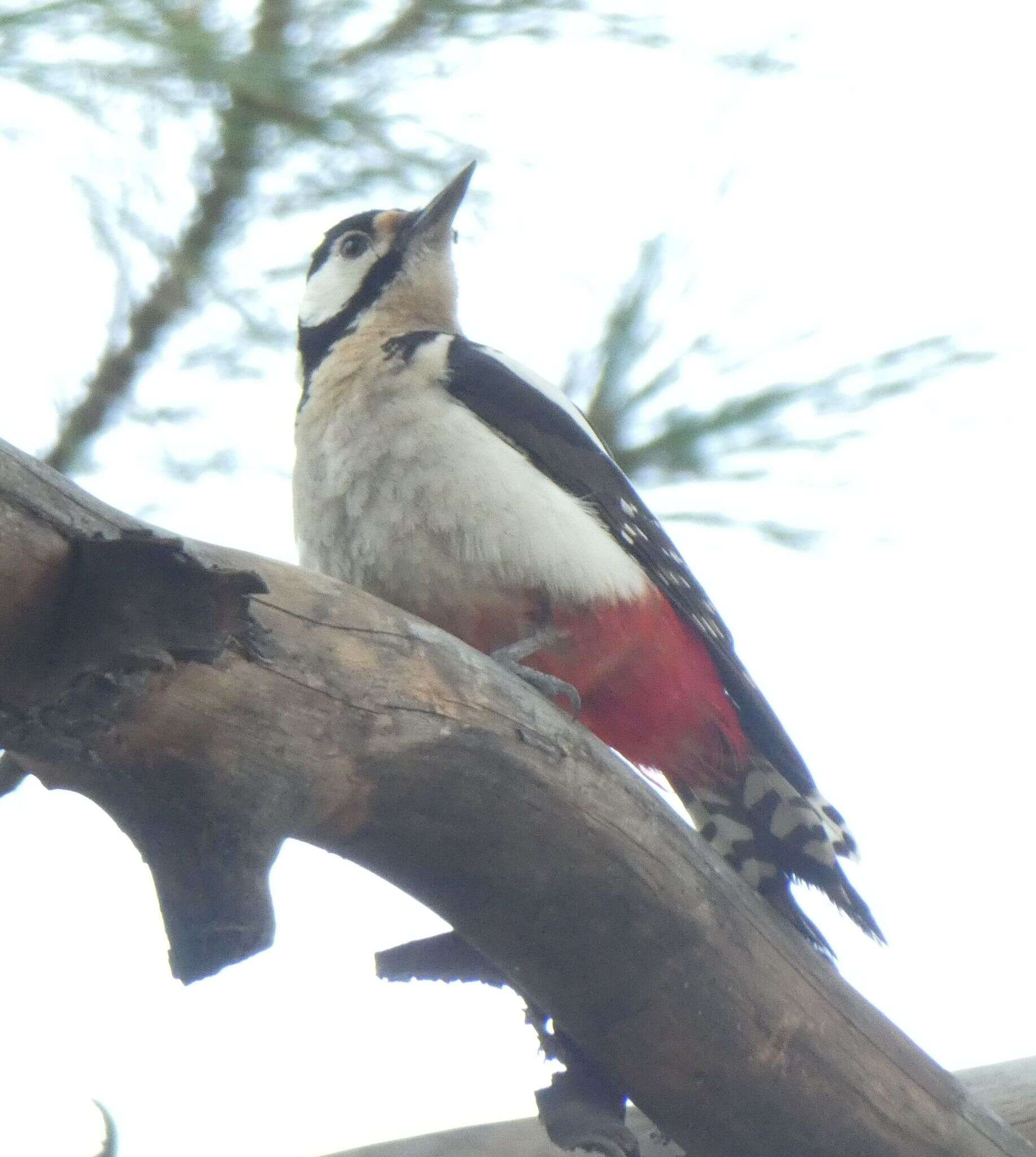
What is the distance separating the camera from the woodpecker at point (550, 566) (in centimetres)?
308

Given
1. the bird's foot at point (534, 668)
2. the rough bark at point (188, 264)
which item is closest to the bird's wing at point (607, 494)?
the bird's foot at point (534, 668)

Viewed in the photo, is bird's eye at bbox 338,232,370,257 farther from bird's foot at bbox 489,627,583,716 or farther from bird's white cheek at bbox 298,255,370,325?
bird's foot at bbox 489,627,583,716

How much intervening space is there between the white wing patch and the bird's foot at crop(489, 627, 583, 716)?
397 millimetres

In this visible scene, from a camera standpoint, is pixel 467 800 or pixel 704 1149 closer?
pixel 467 800

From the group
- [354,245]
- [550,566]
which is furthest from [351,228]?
[550,566]

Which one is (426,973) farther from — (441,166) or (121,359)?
(441,166)

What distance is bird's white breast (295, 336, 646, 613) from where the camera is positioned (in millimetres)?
3072

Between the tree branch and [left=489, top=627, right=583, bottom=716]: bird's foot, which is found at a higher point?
[left=489, top=627, right=583, bottom=716]: bird's foot

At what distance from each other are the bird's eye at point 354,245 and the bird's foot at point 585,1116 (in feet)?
8.14

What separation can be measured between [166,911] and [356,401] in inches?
63.9

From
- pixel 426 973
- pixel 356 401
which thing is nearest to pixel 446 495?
pixel 356 401

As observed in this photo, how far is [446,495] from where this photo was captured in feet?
10.2

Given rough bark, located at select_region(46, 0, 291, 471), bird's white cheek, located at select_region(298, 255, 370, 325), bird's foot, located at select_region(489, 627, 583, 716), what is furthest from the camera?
bird's white cheek, located at select_region(298, 255, 370, 325)

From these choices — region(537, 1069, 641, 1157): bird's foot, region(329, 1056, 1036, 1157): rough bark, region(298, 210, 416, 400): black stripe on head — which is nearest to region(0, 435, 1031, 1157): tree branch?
region(537, 1069, 641, 1157): bird's foot
